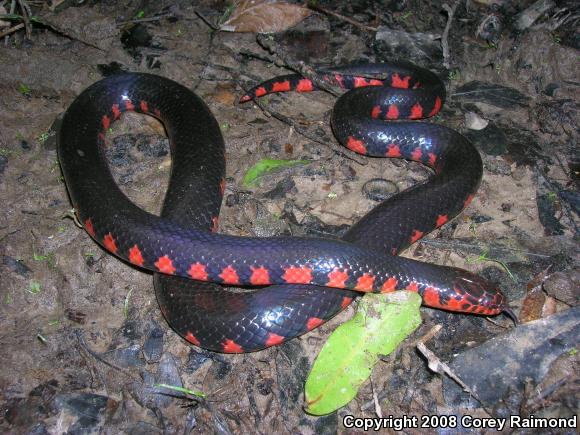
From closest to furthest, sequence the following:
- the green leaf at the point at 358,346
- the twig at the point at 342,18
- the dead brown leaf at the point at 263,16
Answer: the green leaf at the point at 358,346 → the dead brown leaf at the point at 263,16 → the twig at the point at 342,18

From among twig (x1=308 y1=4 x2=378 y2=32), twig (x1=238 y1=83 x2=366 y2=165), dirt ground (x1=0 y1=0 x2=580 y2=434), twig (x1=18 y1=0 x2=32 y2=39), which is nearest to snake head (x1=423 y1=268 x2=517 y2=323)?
dirt ground (x1=0 y1=0 x2=580 y2=434)

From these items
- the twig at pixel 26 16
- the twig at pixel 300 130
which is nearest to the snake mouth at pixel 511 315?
the twig at pixel 300 130

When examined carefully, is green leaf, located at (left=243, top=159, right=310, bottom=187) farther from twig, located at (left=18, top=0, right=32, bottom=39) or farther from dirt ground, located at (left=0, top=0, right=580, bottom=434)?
twig, located at (left=18, top=0, right=32, bottom=39)

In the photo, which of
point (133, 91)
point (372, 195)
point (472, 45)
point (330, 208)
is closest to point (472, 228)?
point (372, 195)

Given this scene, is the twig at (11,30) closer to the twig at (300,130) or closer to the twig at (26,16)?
the twig at (26,16)

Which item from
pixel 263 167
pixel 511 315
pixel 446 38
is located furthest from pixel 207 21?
pixel 511 315

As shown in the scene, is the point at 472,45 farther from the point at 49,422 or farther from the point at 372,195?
the point at 49,422
